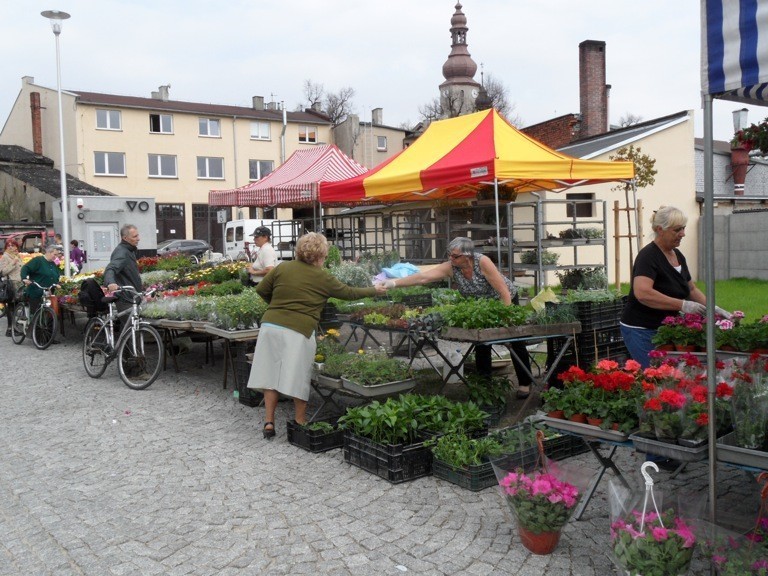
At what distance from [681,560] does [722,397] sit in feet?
2.82

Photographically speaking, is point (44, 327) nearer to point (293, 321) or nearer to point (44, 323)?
point (44, 323)

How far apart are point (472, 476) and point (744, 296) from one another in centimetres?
1314

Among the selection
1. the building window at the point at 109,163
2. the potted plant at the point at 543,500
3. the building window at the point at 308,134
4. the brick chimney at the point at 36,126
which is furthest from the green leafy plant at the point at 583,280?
the brick chimney at the point at 36,126

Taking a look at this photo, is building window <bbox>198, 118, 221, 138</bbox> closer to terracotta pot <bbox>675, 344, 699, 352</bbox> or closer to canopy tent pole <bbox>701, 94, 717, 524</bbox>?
terracotta pot <bbox>675, 344, 699, 352</bbox>

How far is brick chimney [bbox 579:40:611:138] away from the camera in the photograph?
26734 mm

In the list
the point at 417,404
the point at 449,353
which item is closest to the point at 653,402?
the point at 417,404

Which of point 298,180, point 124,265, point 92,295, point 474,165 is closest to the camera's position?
point 124,265

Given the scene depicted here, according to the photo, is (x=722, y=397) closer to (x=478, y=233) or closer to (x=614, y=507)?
(x=614, y=507)

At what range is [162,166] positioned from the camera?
41.7 metres

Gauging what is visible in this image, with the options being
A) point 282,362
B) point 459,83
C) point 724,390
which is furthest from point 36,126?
point 724,390

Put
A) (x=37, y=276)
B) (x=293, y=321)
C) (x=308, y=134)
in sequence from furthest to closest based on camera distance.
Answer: (x=308, y=134)
(x=37, y=276)
(x=293, y=321)

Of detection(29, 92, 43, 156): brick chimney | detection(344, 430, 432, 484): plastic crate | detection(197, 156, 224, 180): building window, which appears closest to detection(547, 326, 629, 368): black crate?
detection(344, 430, 432, 484): plastic crate

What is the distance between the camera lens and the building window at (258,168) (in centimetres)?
4447

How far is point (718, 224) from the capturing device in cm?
2119
